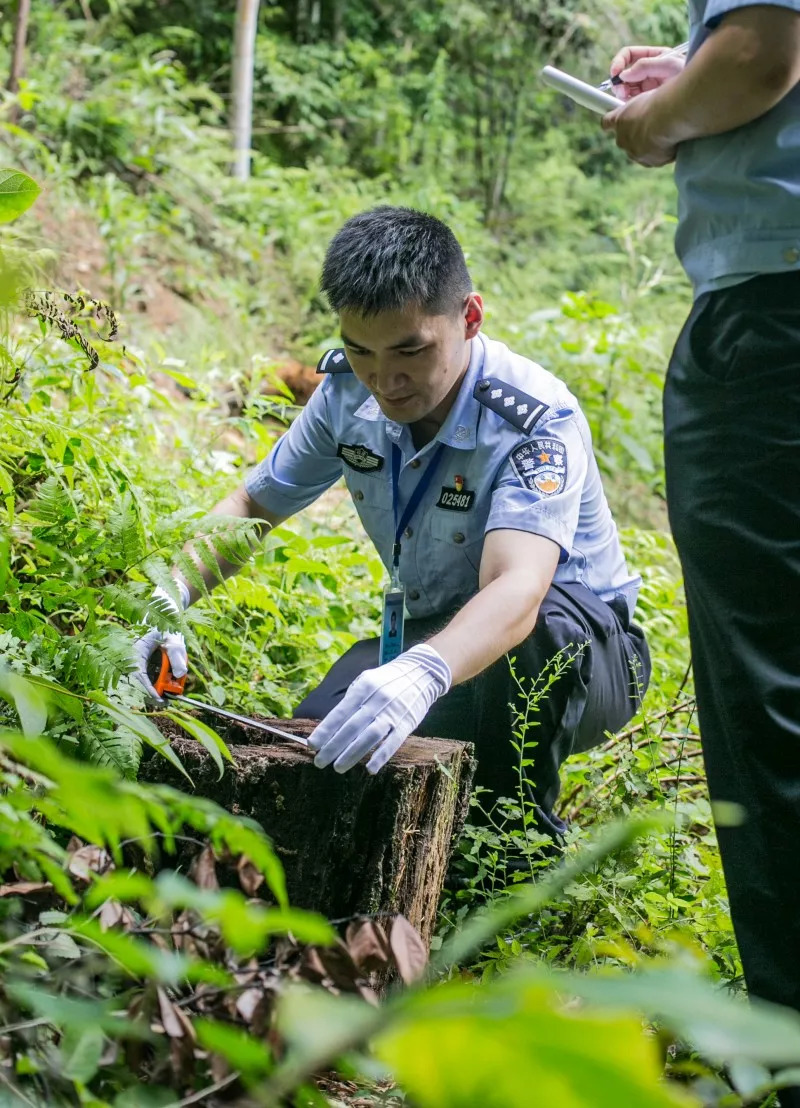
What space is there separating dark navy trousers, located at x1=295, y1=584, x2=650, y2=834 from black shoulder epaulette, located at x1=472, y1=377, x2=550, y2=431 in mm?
416

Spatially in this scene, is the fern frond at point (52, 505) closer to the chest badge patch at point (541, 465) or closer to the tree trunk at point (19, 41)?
the chest badge patch at point (541, 465)

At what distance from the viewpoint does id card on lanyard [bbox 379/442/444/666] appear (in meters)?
2.59

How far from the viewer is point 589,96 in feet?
7.09

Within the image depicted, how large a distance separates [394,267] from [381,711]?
100 centimetres

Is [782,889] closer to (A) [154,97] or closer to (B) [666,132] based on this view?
(B) [666,132]

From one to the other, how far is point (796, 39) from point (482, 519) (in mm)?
1282

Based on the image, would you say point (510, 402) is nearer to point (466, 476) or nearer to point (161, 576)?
point (466, 476)

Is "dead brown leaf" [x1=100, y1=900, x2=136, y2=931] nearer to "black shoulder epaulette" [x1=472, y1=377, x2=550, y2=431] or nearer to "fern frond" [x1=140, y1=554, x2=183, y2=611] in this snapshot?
"fern frond" [x1=140, y1=554, x2=183, y2=611]

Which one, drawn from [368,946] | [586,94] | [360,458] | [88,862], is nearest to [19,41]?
[360,458]

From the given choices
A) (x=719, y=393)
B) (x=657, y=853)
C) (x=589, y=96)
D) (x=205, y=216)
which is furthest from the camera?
(x=205, y=216)

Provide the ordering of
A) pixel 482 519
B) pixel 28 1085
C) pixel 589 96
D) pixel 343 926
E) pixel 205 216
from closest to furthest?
pixel 28 1085
pixel 343 926
pixel 589 96
pixel 482 519
pixel 205 216

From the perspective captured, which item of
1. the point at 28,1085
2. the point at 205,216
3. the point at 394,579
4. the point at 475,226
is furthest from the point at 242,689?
the point at 475,226

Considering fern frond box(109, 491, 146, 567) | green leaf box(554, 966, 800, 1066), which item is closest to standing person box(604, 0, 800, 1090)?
fern frond box(109, 491, 146, 567)

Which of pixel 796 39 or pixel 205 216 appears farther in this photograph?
pixel 205 216
